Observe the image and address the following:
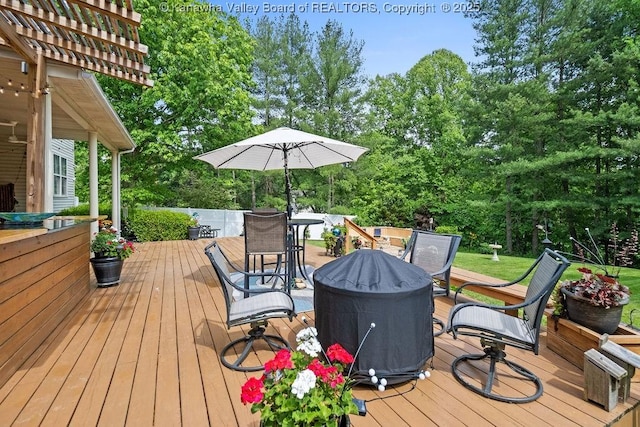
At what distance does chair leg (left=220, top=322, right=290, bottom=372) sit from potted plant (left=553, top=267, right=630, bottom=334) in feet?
7.87

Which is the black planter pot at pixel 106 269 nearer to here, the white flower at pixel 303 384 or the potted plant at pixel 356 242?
the potted plant at pixel 356 242

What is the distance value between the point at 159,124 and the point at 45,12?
9690 mm

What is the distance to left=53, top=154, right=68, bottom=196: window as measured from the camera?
10602 millimetres

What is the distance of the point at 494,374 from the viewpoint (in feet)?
8.36

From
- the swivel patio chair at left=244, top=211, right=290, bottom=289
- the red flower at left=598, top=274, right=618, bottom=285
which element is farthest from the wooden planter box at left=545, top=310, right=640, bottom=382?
the swivel patio chair at left=244, top=211, right=290, bottom=289

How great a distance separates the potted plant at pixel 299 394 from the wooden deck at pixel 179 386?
793 mm

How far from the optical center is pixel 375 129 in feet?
63.5

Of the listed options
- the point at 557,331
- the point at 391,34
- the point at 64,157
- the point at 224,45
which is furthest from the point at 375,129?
the point at 557,331

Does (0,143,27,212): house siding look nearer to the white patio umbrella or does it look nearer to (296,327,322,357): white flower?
the white patio umbrella

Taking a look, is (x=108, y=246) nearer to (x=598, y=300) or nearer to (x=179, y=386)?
(x=179, y=386)

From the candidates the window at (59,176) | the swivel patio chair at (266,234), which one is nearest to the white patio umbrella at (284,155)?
the swivel patio chair at (266,234)

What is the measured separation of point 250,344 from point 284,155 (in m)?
3.30

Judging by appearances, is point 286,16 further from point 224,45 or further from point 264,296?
point 264,296

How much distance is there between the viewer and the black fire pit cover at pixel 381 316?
7.72 feet
